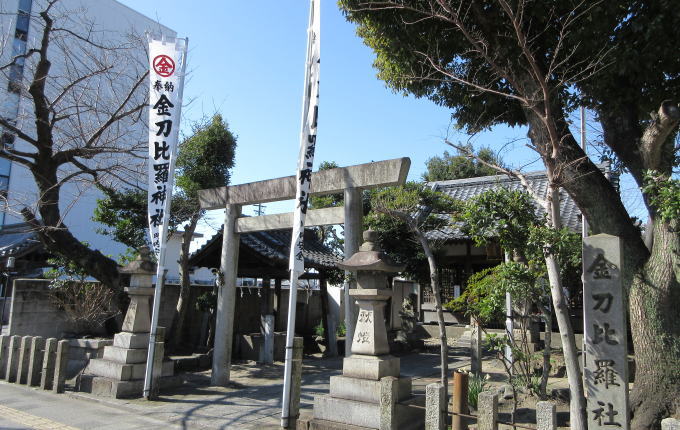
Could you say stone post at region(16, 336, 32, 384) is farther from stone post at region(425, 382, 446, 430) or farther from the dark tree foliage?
the dark tree foliage

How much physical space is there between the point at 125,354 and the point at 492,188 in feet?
36.4

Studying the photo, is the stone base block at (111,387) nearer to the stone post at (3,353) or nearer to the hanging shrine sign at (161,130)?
the stone post at (3,353)

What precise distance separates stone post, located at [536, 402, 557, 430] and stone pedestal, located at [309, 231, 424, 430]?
1.85 meters

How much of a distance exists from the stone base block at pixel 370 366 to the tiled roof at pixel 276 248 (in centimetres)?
648

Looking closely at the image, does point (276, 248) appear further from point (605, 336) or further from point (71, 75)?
point (605, 336)

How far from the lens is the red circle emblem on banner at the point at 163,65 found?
29.9 feet

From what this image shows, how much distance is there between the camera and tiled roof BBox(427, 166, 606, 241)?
15.7 m

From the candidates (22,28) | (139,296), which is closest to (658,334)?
(139,296)

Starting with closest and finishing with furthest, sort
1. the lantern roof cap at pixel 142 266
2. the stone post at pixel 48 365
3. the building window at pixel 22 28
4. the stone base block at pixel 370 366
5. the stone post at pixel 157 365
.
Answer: the stone base block at pixel 370 366, the stone post at pixel 157 365, the stone post at pixel 48 365, the lantern roof cap at pixel 142 266, the building window at pixel 22 28

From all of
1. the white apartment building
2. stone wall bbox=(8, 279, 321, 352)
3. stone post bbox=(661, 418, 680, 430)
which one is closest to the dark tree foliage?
stone wall bbox=(8, 279, 321, 352)

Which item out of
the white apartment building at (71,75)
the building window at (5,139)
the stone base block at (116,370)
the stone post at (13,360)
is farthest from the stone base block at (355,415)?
the building window at (5,139)

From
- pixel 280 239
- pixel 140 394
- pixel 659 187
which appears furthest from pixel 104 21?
pixel 659 187

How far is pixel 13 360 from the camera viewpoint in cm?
991

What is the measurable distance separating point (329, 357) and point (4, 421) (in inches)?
373
